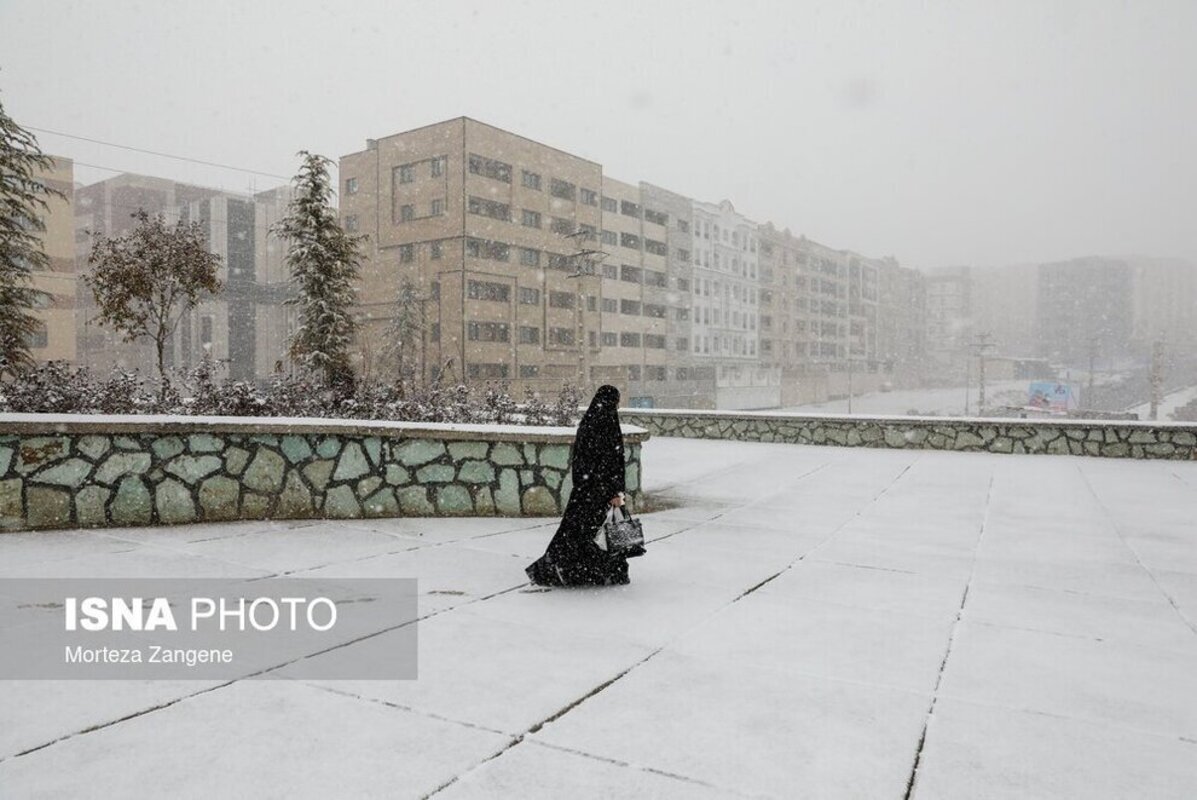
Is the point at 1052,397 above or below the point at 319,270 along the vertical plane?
below

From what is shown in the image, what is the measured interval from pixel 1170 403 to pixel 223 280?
400 ft

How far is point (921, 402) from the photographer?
110 metres

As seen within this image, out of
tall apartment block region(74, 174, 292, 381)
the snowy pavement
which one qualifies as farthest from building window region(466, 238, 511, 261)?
the snowy pavement

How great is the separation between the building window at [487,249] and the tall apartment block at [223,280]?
71.1 ft

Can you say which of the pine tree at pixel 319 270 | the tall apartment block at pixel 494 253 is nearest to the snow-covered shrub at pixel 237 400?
the pine tree at pixel 319 270

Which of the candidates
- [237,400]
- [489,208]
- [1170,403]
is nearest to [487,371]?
[489,208]

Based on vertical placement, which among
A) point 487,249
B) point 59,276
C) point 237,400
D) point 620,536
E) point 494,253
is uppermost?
point 487,249

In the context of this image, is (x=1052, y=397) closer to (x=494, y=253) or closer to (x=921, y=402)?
(x=921, y=402)

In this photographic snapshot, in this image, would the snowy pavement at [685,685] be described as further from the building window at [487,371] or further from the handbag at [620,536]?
the building window at [487,371]

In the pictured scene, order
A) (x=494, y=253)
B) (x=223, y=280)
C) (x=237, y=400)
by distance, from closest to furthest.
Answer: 1. (x=237, y=400)
2. (x=494, y=253)
3. (x=223, y=280)

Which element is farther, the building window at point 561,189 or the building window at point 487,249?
the building window at point 561,189

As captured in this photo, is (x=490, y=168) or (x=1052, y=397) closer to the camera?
(x=490, y=168)

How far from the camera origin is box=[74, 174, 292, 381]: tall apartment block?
63969 mm

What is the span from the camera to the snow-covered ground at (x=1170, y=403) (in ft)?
301
